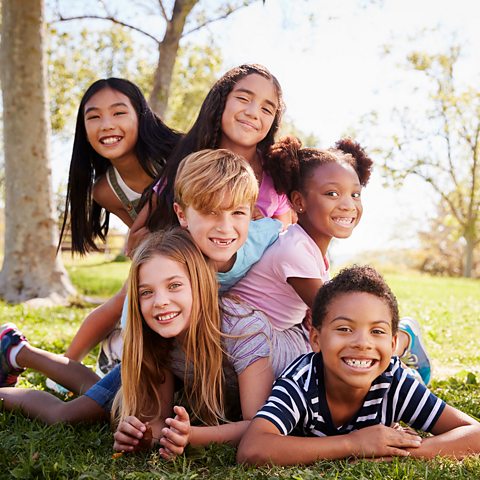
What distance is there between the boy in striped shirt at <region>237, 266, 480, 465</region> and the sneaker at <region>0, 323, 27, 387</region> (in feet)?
5.94

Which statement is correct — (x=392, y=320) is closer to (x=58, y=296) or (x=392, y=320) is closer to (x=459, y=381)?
(x=459, y=381)

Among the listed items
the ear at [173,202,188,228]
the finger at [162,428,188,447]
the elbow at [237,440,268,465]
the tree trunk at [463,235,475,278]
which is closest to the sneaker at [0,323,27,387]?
the ear at [173,202,188,228]

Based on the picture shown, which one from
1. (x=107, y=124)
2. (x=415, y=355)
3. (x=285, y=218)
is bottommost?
(x=415, y=355)

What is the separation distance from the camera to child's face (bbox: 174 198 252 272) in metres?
3.21

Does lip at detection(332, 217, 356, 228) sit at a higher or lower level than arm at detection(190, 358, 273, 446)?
higher

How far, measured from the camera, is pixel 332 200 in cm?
357

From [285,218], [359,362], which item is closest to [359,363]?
[359,362]

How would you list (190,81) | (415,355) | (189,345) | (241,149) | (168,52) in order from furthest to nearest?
1. (190,81)
2. (168,52)
3. (415,355)
4. (241,149)
5. (189,345)

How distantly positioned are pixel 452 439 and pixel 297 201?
153 centimetres

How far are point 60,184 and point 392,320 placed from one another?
20358mm

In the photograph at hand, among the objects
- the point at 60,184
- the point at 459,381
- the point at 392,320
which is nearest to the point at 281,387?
the point at 392,320

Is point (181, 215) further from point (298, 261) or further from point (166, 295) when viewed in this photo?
point (298, 261)

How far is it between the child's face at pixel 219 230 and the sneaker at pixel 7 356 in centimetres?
143

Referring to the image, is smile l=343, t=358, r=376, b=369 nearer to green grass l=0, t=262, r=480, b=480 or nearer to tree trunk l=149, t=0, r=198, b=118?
green grass l=0, t=262, r=480, b=480
